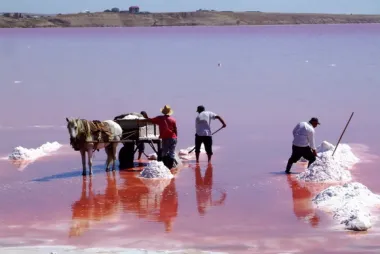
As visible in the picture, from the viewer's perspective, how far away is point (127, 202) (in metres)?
13.7

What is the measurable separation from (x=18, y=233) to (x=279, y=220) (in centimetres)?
355

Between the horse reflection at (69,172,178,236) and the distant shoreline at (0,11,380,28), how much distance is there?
122289 mm

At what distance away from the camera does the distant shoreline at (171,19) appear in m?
141

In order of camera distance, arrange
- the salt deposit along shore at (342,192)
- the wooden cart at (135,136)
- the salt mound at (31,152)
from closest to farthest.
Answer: the salt deposit along shore at (342,192) < the wooden cart at (135,136) < the salt mound at (31,152)

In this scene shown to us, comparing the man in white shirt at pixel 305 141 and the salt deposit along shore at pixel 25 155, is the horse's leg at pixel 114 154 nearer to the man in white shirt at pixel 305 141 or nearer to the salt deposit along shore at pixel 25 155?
the salt deposit along shore at pixel 25 155

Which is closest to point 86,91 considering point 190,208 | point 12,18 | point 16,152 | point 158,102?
point 158,102

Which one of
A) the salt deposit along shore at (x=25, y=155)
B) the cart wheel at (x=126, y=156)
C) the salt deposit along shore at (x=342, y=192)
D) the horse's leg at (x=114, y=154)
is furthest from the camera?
the salt deposit along shore at (x=25, y=155)

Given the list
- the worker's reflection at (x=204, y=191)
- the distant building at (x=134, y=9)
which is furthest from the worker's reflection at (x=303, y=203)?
the distant building at (x=134, y=9)

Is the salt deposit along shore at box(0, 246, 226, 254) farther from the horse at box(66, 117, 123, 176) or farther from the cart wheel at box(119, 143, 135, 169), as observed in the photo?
the cart wheel at box(119, 143, 135, 169)

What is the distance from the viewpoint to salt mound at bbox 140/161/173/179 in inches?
605

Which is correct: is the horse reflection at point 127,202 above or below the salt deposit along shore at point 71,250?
below

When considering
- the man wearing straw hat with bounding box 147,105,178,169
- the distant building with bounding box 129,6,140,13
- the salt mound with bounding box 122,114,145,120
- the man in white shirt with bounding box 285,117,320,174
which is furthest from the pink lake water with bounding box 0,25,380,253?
the distant building with bounding box 129,6,140,13

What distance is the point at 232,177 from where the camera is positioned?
51.5 ft

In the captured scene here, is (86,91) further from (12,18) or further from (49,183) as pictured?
(12,18)
